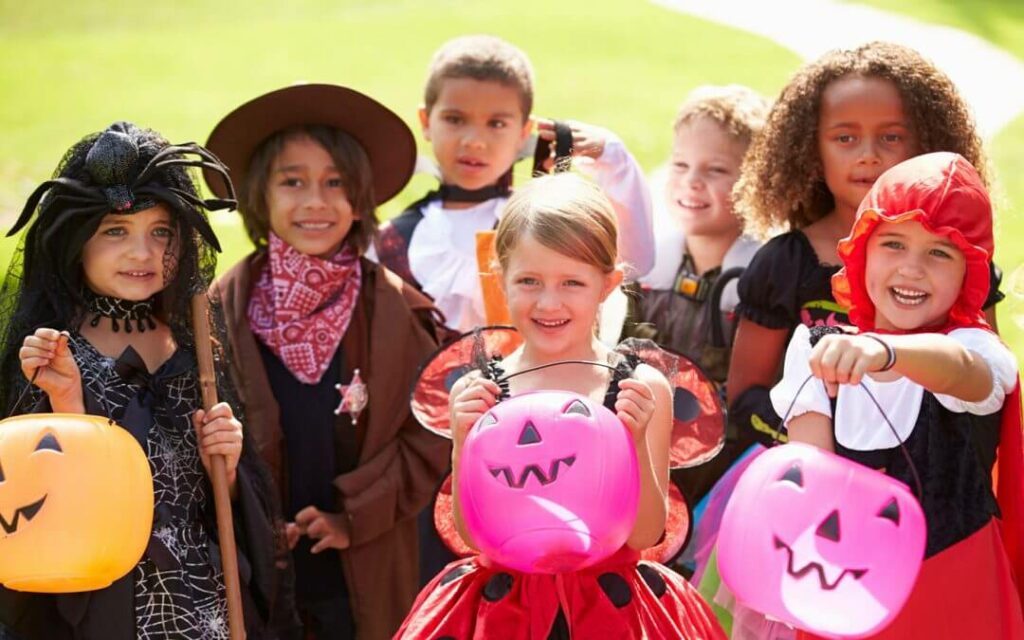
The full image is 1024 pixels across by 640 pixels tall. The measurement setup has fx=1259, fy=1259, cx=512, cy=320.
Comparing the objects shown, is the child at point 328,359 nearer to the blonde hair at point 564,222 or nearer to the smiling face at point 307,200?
the smiling face at point 307,200

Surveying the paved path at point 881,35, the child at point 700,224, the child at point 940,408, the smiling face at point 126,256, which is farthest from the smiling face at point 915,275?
the paved path at point 881,35

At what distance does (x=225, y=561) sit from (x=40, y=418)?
2.19ft

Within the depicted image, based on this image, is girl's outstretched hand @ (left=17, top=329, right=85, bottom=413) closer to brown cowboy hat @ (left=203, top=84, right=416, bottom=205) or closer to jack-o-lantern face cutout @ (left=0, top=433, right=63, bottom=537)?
jack-o-lantern face cutout @ (left=0, top=433, right=63, bottom=537)

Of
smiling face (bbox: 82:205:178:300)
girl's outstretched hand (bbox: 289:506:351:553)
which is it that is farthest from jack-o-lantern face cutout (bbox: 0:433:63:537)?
girl's outstretched hand (bbox: 289:506:351:553)

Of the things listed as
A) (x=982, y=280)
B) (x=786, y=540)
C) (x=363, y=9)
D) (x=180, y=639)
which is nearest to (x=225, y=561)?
(x=180, y=639)

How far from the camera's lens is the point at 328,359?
4086 millimetres

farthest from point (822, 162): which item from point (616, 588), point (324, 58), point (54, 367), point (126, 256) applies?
point (324, 58)

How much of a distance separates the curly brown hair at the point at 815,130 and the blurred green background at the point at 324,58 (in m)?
3.65

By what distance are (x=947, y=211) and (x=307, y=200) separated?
7.05 feet

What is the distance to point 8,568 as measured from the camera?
267cm

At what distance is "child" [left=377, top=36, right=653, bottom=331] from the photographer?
4582mm

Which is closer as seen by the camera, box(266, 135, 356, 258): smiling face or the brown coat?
the brown coat

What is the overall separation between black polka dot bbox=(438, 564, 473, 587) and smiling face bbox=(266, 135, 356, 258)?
1496mm

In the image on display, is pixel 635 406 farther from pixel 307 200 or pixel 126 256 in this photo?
pixel 307 200
